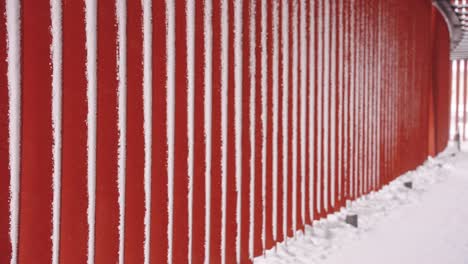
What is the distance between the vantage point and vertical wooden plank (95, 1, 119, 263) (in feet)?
6.53

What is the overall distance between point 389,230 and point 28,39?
311 cm

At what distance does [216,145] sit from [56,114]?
103cm

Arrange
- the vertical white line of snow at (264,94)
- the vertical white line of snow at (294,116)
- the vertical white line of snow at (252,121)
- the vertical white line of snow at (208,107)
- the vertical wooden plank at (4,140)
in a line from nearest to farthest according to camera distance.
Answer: the vertical wooden plank at (4,140), the vertical white line of snow at (208,107), the vertical white line of snow at (252,121), the vertical white line of snow at (264,94), the vertical white line of snow at (294,116)

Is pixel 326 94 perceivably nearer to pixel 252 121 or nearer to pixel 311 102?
pixel 311 102

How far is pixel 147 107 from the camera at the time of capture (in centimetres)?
225

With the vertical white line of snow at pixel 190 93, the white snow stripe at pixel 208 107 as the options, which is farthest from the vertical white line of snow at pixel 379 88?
the vertical white line of snow at pixel 190 93

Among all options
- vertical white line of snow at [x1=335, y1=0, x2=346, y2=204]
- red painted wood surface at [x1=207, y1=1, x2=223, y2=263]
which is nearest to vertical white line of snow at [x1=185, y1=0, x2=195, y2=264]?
red painted wood surface at [x1=207, y1=1, x2=223, y2=263]

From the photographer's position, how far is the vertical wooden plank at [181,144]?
2369 millimetres

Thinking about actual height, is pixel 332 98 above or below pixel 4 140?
above

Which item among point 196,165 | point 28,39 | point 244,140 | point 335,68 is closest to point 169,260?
point 196,165

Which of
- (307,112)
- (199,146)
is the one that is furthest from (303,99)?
(199,146)

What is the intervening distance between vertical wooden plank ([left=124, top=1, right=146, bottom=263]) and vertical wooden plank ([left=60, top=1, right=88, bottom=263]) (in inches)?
9.9

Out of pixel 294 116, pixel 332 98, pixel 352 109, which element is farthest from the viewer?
pixel 352 109

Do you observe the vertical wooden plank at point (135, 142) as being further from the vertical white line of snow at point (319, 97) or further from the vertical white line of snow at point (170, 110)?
the vertical white line of snow at point (319, 97)
